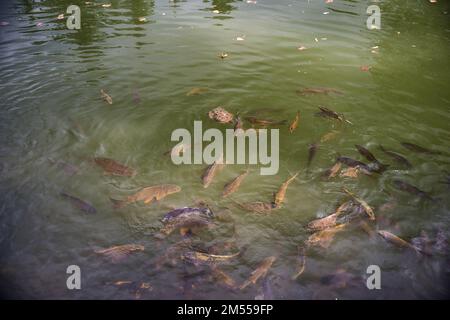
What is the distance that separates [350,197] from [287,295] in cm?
219

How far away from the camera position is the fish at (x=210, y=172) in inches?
226

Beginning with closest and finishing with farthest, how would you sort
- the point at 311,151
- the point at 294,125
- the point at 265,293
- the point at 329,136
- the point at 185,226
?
the point at 265,293 < the point at 185,226 < the point at 311,151 < the point at 329,136 < the point at 294,125

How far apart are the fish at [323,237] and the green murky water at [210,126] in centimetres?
12

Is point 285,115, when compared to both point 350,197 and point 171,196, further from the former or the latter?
point 171,196

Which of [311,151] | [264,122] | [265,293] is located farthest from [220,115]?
[265,293]

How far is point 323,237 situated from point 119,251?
301 centimetres

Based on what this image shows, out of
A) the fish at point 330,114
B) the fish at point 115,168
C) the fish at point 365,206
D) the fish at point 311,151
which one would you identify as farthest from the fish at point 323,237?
the fish at point 115,168

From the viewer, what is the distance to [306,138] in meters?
6.86

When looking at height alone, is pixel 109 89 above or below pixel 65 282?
above

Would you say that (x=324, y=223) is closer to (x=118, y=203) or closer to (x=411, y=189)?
(x=411, y=189)

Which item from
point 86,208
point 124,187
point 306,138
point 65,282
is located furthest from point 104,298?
point 306,138

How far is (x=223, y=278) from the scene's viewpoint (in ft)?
13.6

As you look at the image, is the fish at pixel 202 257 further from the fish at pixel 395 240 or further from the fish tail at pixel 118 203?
the fish at pixel 395 240

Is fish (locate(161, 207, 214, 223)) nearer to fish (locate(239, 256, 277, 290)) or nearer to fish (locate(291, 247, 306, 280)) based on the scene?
fish (locate(239, 256, 277, 290))
